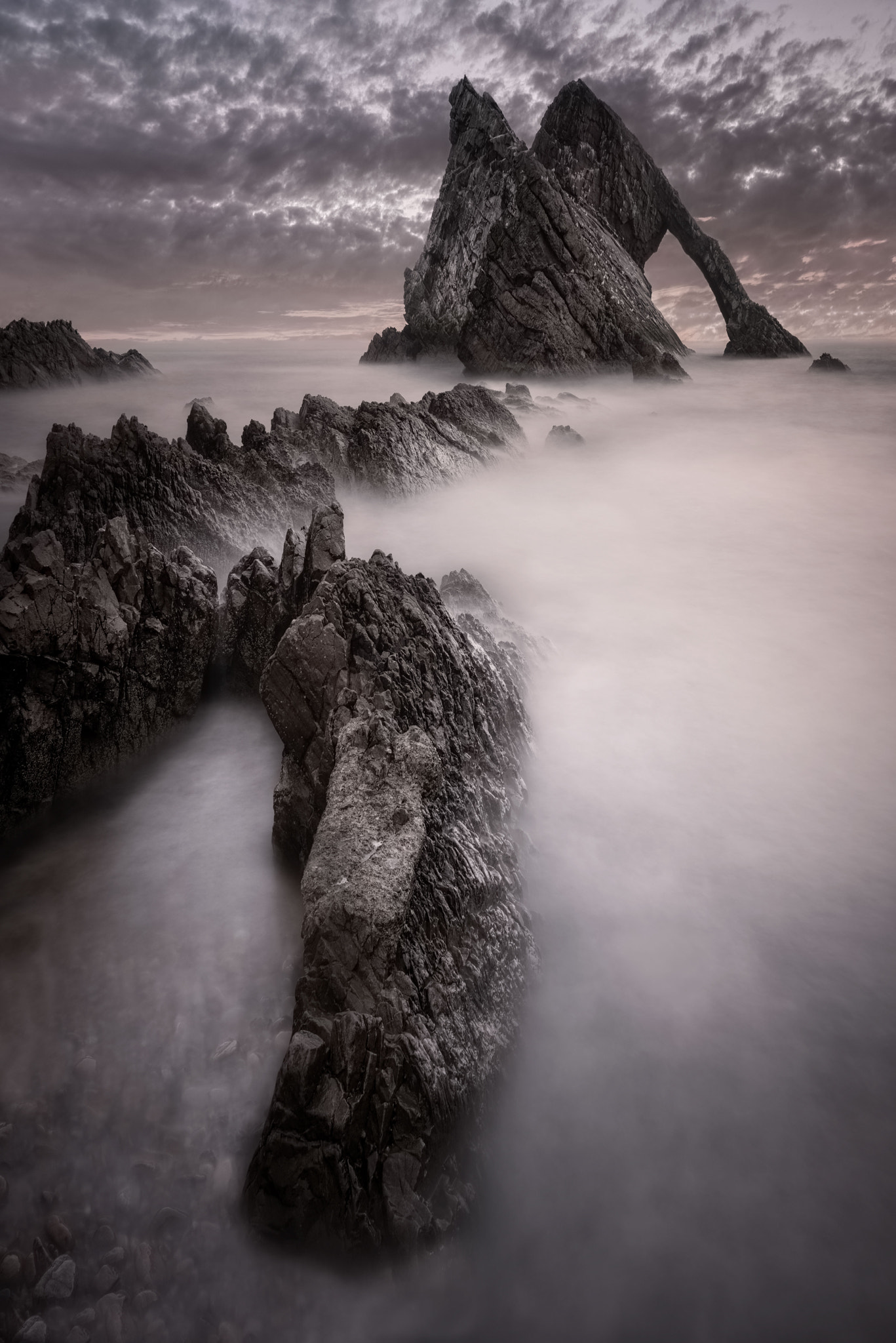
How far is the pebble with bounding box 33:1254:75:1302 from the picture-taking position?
2.71 metres

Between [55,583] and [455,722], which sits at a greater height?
[55,583]

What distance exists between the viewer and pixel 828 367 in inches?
1188

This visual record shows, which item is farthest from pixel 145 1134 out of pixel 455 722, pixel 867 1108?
pixel 867 1108

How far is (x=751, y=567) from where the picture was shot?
35.7ft

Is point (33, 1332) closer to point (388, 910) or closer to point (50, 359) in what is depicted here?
point (388, 910)

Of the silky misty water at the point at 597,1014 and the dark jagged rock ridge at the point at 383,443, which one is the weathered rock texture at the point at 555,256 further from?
the silky misty water at the point at 597,1014

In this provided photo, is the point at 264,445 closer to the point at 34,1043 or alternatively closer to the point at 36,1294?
the point at 34,1043


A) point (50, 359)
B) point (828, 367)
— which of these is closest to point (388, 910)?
point (50, 359)

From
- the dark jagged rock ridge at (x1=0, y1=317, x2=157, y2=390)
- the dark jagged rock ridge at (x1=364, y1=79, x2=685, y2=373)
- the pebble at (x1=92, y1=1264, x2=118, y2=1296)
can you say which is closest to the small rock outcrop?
the dark jagged rock ridge at (x1=364, y1=79, x2=685, y2=373)

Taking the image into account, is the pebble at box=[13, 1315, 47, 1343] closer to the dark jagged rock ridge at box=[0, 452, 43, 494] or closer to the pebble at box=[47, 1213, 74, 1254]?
the pebble at box=[47, 1213, 74, 1254]

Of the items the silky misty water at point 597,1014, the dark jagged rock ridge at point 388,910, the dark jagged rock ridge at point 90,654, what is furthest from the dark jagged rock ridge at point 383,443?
the dark jagged rock ridge at point 388,910

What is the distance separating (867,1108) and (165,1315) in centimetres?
369

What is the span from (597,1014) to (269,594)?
4.75 metres

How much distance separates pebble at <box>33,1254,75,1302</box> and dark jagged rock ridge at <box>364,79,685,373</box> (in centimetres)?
3065
